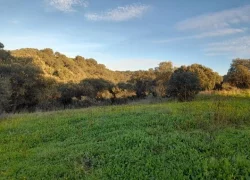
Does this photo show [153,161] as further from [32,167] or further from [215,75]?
[215,75]

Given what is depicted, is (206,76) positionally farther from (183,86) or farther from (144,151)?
(144,151)

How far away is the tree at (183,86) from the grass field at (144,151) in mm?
13319

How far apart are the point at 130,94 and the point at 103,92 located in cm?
420

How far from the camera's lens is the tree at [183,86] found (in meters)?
24.2

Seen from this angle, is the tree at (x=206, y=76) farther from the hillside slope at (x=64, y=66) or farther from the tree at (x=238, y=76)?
the hillside slope at (x=64, y=66)

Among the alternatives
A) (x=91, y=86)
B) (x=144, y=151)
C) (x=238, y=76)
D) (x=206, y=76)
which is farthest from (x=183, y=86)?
(x=91, y=86)

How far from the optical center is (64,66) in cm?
6481

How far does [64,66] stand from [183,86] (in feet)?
149

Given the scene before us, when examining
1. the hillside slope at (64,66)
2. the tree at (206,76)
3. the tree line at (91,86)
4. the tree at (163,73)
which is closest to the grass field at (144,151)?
the tree line at (91,86)

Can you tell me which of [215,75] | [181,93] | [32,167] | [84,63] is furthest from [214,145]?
[84,63]

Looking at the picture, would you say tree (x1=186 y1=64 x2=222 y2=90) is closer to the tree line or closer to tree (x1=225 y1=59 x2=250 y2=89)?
the tree line

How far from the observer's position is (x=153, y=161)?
21.6 ft

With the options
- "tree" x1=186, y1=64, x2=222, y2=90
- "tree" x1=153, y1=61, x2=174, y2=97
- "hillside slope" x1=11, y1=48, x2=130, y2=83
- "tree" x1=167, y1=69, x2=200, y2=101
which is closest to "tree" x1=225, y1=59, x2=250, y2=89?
"tree" x1=186, y1=64, x2=222, y2=90

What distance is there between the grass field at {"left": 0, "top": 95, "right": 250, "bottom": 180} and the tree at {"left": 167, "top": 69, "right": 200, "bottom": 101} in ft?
43.7
